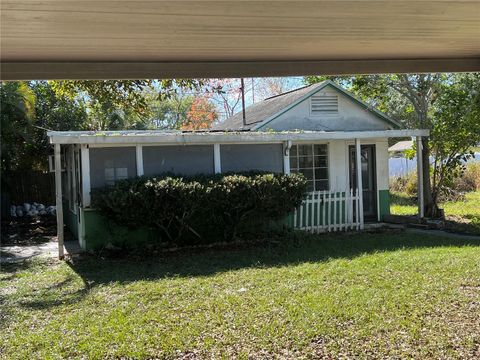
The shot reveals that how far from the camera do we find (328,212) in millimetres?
12773

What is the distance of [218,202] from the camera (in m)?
10.6

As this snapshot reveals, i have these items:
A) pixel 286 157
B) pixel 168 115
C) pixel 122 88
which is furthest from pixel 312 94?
pixel 168 115

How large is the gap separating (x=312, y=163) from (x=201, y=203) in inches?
174

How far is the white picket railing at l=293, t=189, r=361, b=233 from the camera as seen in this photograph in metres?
12.5

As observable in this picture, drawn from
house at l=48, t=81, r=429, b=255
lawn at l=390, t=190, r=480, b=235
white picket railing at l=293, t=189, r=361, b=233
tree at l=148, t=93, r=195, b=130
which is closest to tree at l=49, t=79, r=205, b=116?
house at l=48, t=81, r=429, b=255

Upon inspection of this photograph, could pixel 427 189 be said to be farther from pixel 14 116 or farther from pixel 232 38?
pixel 14 116

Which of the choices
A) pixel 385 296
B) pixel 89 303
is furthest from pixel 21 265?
pixel 385 296

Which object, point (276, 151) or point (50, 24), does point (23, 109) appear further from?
point (50, 24)

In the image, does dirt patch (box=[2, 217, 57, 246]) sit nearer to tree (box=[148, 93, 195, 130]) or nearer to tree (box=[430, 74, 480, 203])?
tree (box=[430, 74, 480, 203])

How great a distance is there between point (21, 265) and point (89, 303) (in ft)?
12.5

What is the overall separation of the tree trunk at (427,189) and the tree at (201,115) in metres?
22.9

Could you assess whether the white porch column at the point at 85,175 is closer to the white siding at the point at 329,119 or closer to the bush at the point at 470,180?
the white siding at the point at 329,119

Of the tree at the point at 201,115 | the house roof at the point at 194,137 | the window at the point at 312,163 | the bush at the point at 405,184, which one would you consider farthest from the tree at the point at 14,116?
the tree at the point at 201,115

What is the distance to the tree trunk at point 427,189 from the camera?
14158 millimetres
